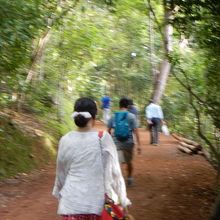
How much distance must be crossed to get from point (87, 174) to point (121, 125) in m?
4.62

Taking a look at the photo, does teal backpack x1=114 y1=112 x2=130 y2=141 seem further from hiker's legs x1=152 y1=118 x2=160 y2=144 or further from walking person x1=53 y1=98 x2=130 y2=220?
hiker's legs x1=152 y1=118 x2=160 y2=144

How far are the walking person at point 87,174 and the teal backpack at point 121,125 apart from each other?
4.49m

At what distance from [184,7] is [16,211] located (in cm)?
449

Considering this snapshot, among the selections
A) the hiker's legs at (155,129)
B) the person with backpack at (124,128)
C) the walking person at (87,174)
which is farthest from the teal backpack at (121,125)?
the hiker's legs at (155,129)

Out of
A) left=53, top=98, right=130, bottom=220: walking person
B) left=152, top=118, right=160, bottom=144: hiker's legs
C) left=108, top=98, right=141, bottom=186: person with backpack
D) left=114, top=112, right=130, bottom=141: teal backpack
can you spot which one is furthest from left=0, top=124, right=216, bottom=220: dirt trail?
left=53, top=98, right=130, bottom=220: walking person

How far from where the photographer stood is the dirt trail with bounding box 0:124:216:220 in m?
7.64

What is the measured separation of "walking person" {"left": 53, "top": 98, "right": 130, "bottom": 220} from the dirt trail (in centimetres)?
364

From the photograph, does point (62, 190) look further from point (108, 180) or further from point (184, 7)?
point (184, 7)

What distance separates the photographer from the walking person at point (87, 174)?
3.83 metres

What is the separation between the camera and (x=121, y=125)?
332 inches

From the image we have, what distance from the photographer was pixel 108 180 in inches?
152

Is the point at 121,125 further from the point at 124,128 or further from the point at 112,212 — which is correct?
the point at 112,212

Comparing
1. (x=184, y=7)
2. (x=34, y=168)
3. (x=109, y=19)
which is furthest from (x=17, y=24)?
(x=109, y=19)

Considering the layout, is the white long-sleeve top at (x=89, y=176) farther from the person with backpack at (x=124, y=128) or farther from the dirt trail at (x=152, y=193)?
the person with backpack at (x=124, y=128)
